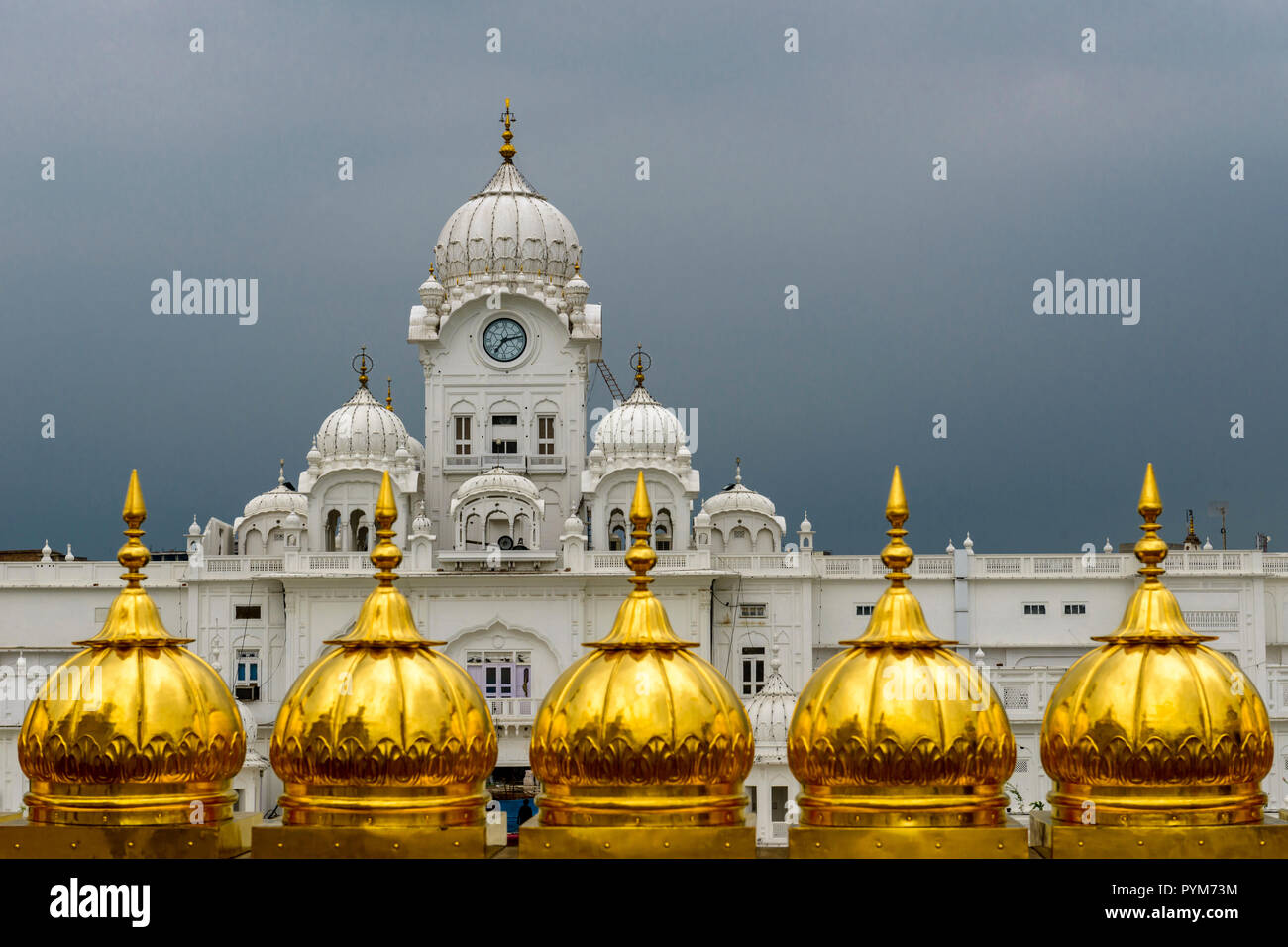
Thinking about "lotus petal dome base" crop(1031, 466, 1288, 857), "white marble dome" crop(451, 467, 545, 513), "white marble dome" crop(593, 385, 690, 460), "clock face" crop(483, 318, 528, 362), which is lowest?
"lotus petal dome base" crop(1031, 466, 1288, 857)

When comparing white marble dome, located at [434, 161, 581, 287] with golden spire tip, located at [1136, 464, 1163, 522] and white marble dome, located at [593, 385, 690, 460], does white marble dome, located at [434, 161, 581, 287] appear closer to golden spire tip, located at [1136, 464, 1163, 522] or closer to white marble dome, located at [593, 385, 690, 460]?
white marble dome, located at [593, 385, 690, 460]

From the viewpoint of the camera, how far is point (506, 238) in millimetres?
47594

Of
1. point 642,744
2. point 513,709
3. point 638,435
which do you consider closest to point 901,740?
point 642,744

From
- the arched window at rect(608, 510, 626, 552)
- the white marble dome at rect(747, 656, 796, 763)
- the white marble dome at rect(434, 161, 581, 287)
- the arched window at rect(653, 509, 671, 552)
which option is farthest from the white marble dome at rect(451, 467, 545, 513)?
the white marble dome at rect(747, 656, 796, 763)

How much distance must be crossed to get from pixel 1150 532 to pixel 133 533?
22.1 feet

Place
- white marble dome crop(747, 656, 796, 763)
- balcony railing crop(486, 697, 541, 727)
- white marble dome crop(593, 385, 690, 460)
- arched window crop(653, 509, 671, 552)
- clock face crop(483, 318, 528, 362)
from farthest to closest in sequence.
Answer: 1. clock face crop(483, 318, 528, 362)
2. white marble dome crop(593, 385, 690, 460)
3. arched window crop(653, 509, 671, 552)
4. balcony railing crop(486, 697, 541, 727)
5. white marble dome crop(747, 656, 796, 763)

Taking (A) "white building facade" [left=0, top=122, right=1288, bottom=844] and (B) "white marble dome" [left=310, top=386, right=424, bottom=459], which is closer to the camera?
(A) "white building facade" [left=0, top=122, right=1288, bottom=844]

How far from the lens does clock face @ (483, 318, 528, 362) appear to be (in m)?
47.5

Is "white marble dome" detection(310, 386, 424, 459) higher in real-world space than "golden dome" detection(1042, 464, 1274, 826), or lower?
higher

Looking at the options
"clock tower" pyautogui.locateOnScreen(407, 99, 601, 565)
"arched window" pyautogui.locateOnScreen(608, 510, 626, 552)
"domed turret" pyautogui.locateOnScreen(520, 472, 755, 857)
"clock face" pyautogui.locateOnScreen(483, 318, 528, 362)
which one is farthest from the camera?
"clock face" pyautogui.locateOnScreen(483, 318, 528, 362)

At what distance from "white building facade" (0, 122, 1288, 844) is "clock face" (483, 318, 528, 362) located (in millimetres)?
51
